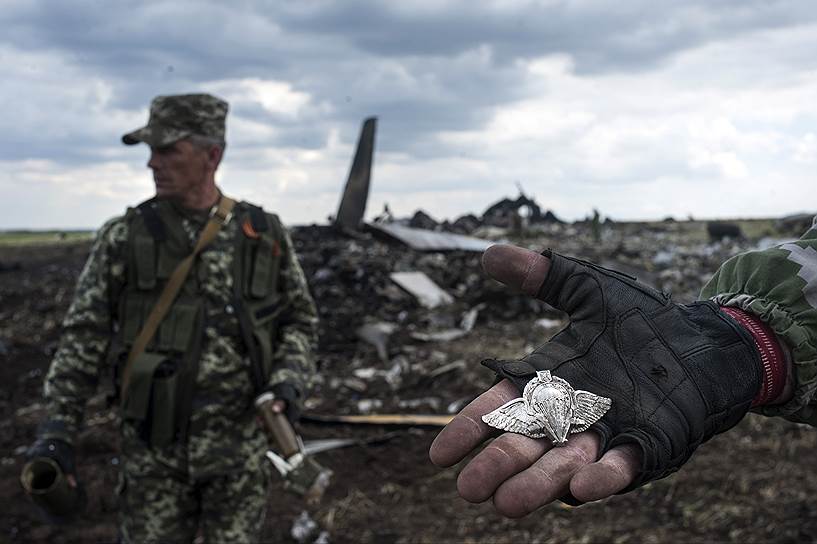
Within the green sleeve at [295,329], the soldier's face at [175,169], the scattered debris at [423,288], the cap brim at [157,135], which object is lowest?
the scattered debris at [423,288]

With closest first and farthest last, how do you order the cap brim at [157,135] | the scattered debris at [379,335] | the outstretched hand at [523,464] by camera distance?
the outstretched hand at [523,464] → the cap brim at [157,135] → the scattered debris at [379,335]

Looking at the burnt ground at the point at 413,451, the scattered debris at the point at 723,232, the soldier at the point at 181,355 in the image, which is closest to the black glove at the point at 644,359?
the soldier at the point at 181,355

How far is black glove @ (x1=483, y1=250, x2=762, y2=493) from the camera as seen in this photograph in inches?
58.9

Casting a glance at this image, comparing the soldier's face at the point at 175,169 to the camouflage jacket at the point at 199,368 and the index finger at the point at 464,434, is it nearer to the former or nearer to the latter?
the camouflage jacket at the point at 199,368

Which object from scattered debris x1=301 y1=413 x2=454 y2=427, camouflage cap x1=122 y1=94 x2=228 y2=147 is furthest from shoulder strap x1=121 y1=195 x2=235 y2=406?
scattered debris x1=301 y1=413 x2=454 y2=427

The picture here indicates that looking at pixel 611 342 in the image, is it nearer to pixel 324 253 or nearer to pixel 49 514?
pixel 49 514

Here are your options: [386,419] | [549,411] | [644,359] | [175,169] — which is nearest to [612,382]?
[644,359]

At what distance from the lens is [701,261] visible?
1150 cm

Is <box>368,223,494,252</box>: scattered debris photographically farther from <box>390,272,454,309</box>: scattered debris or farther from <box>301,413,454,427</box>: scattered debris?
<box>301,413,454,427</box>: scattered debris

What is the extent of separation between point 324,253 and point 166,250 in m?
7.57

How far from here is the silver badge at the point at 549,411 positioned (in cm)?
140

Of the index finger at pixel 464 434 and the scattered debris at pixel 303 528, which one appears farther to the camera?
the scattered debris at pixel 303 528

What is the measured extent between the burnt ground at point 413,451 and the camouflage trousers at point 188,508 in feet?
4.83

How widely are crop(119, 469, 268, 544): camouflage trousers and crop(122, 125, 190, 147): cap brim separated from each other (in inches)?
54.8
